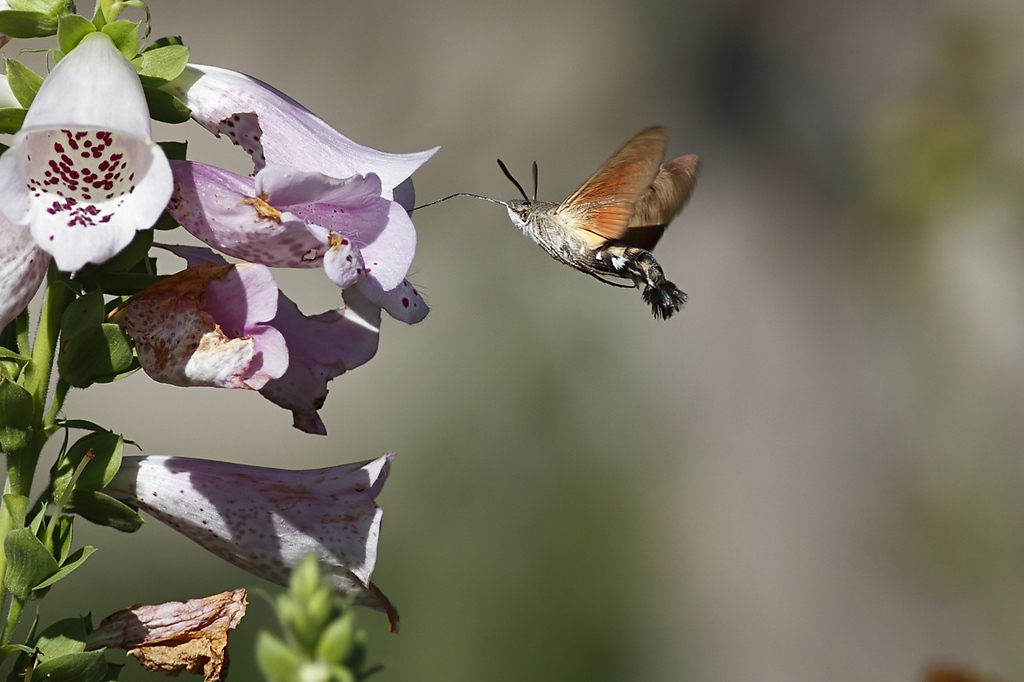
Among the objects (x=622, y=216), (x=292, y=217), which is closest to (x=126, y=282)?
(x=292, y=217)

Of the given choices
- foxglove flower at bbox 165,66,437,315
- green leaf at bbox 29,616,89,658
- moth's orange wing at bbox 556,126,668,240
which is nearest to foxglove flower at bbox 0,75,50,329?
foxglove flower at bbox 165,66,437,315

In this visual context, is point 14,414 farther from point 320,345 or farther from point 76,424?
point 320,345

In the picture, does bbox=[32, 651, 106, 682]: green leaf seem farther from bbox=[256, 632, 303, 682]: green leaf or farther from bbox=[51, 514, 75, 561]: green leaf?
bbox=[256, 632, 303, 682]: green leaf

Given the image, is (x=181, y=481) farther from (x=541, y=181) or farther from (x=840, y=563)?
(x=541, y=181)

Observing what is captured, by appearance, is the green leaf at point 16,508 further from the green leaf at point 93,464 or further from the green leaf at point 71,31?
the green leaf at point 71,31

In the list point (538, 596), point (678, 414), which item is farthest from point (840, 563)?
point (538, 596)

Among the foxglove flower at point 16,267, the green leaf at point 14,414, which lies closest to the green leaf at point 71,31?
the foxglove flower at point 16,267
